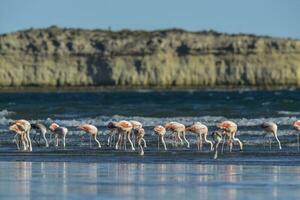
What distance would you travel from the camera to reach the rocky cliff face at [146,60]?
143125 millimetres

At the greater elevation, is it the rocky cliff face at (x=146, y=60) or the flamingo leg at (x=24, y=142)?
the rocky cliff face at (x=146, y=60)

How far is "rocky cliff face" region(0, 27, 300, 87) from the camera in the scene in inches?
5635

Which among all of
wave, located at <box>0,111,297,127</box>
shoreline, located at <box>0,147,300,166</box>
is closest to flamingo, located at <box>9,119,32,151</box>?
shoreline, located at <box>0,147,300,166</box>

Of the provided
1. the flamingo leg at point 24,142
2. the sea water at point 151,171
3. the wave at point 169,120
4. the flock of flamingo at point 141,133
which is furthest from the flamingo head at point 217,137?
the wave at point 169,120

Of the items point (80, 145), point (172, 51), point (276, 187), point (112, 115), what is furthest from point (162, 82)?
point (276, 187)

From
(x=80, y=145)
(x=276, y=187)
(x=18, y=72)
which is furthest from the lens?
(x=18, y=72)

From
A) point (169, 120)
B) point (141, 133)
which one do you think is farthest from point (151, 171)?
point (169, 120)

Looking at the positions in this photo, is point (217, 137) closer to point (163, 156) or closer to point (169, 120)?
point (163, 156)

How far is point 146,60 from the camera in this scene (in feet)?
483

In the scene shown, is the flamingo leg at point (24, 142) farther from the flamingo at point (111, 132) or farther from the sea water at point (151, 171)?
the flamingo at point (111, 132)

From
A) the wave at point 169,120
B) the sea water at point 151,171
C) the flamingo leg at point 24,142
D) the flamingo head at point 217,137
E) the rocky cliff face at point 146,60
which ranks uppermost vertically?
the rocky cliff face at point 146,60

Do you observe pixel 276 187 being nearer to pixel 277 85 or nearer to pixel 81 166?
pixel 81 166

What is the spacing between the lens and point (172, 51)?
154 m

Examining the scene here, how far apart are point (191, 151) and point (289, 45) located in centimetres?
12197
